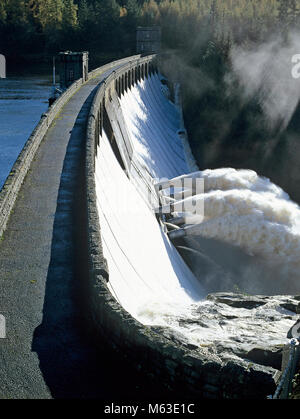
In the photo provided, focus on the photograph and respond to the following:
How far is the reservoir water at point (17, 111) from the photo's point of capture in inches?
1533

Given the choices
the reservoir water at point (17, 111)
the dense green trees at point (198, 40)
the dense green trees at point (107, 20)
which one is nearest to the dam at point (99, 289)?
the reservoir water at point (17, 111)

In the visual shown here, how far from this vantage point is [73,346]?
33.5 ft

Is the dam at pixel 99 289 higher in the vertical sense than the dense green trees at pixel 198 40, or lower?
lower

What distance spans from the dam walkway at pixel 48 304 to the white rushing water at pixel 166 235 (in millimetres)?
1269

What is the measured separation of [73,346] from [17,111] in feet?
134

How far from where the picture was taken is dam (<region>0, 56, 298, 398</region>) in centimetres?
908

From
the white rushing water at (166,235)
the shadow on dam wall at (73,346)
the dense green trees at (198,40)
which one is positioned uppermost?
the dense green trees at (198,40)

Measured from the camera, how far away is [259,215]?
28.6 m

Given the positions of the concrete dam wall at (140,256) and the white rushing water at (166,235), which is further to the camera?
the white rushing water at (166,235)

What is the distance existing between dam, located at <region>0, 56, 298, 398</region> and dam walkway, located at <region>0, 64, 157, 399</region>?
3 centimetres

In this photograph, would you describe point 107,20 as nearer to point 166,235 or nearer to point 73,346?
point 166,235

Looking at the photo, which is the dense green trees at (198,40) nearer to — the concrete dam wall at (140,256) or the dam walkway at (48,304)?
the concrete dam wall at (140,256)

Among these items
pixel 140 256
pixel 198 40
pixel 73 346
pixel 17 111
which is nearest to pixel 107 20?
pixel 198 40

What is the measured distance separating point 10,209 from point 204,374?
9.17 meters
